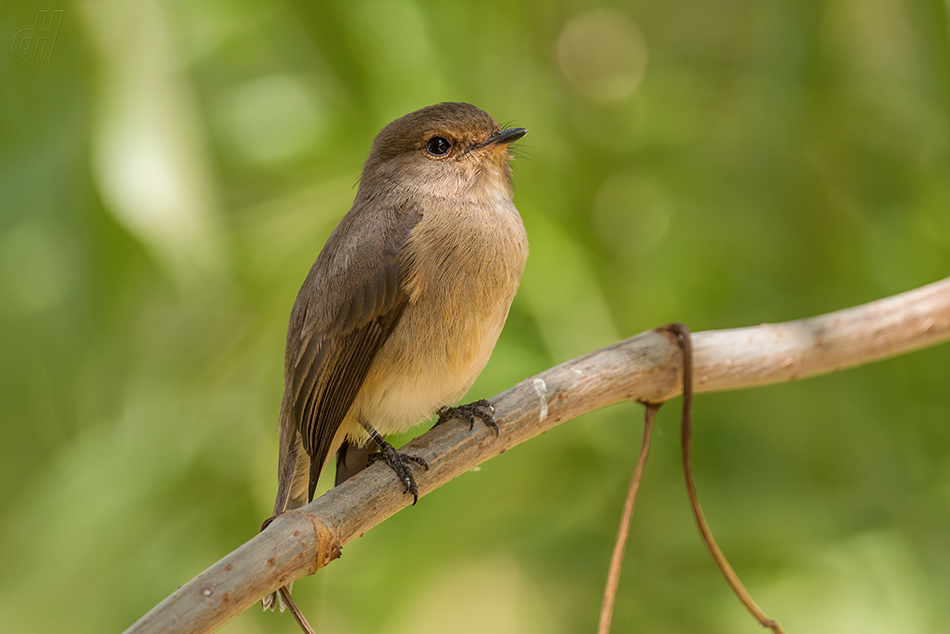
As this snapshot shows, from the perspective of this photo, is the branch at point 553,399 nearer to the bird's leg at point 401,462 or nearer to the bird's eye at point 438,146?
the bird's leg at point 401,462

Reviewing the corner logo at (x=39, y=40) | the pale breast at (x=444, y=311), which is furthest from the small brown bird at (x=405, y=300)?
the corner logo at (x=39, y=40)

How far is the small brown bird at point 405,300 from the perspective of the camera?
1738 millimetres

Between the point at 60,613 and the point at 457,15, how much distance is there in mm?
2181

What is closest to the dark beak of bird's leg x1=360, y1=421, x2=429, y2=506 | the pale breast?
the pale breast

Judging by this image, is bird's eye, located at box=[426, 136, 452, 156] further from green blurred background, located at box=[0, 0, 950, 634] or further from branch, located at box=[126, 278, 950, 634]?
branch, located at box=[126, 278, 950, 634]

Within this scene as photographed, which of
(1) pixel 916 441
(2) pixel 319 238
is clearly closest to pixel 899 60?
(1) pixel 916 441

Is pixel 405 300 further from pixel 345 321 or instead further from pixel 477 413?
pixel 477 413

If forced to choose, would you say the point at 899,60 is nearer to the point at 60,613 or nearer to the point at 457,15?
the point at 457,15

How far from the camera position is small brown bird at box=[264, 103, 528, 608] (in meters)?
1.74

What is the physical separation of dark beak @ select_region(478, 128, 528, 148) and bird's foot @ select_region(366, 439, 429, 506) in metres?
0.75

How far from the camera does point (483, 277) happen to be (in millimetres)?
1759

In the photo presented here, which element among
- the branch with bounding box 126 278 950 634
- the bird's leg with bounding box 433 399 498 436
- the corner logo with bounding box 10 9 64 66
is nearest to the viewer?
the branch with bounding box 126 278 950 634

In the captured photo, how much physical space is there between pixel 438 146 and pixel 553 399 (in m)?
0.68

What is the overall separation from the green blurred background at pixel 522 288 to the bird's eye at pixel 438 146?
347 millimetres
